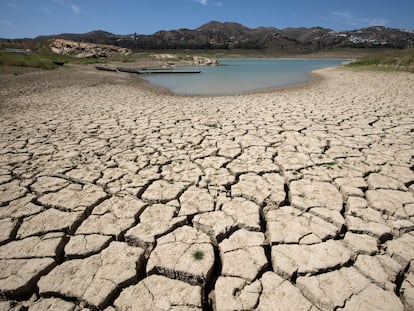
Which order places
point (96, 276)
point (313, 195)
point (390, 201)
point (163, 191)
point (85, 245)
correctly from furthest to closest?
point (163, 191) → point (313, 195) → point (390, 201) → point (85, 245) → point (96, 276)

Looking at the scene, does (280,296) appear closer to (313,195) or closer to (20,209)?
(313,195)

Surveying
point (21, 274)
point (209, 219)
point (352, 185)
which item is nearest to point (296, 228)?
point (209, 219)

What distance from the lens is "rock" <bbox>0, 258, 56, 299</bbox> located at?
130 cm

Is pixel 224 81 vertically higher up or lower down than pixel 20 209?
higher up

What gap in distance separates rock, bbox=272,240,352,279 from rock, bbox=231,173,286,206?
0.50 meters

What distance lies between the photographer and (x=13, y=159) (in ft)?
9.59

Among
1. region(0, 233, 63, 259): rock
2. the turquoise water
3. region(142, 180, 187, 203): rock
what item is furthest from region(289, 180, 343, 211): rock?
the turquoise water

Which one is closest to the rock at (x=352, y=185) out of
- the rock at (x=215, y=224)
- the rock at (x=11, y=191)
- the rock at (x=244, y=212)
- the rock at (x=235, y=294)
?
the rock at (x=244, y=212)

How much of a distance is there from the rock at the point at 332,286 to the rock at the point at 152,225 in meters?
0.87

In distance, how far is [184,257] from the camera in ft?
4.87

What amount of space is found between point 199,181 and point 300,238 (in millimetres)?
1042

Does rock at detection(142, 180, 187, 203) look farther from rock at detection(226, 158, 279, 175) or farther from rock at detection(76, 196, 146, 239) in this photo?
rock at detection(226, 158, 279, 175)

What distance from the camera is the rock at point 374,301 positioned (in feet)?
3.89

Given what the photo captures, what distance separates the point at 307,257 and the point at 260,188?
31.9 inches
